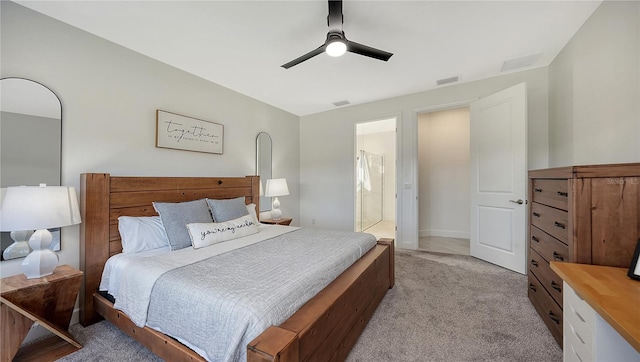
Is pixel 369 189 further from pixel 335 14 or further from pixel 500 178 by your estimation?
pixel 335 14

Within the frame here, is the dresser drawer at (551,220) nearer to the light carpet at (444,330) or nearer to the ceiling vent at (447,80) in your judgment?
the light carpet at (444,330)

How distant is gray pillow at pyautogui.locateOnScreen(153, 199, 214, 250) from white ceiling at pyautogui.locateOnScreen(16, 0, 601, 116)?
5.28 ft

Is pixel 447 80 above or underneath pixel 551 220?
above

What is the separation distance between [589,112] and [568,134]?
16.8 inches

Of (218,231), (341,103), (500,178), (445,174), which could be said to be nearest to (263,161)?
(341,103)

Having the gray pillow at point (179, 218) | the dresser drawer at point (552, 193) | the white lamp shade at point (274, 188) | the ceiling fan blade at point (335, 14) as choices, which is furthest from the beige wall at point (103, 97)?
the dresser drawer at point (552, 193)

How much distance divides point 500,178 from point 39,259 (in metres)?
4.56

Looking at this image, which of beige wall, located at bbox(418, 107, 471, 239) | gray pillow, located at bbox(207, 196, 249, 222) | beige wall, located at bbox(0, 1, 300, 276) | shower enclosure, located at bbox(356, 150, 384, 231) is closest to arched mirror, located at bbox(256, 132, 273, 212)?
beige wall, located at bbox(0, 1, 300, 276)

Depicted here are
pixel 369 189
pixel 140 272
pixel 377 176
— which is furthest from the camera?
pixel 377 176

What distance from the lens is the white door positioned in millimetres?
2867

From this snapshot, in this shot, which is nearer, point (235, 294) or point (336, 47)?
point (235, 294)

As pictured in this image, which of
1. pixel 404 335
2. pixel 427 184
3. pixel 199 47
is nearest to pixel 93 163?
pixel 199 47

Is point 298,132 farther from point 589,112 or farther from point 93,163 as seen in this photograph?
point 589,112

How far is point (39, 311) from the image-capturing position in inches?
62.5
